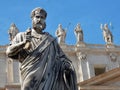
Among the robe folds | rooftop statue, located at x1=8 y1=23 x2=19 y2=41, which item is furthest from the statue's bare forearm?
rooftop statue, located at x1=8 y1=23 x2=19 y2=41

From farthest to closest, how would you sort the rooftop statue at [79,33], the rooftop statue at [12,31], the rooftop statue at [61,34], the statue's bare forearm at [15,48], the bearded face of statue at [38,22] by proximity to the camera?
the rooftop statue at [79,33] < the rooftop statue at [61,34] < the rooftop statue at [12,31] < the bearded face of statue at [38,22] < the statue's bare forearm at [15,48]

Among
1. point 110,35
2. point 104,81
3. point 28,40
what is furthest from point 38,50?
point 110,35

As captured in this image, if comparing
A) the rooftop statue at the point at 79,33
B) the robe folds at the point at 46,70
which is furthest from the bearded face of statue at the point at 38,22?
the rooftop statue at the point at 79,33

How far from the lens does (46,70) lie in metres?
5.25

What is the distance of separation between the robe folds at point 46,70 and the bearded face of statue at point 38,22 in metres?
0.20

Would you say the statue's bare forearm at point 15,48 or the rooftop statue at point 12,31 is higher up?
the rooftop statue at point 12,31

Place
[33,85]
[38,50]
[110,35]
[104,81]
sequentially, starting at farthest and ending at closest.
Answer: [110,35] → [104,81] → [38,50] → [33,85]

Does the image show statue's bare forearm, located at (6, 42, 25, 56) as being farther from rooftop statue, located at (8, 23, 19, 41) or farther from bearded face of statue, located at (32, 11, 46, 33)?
rooftop statue, located at (8, 23, 19, 41)

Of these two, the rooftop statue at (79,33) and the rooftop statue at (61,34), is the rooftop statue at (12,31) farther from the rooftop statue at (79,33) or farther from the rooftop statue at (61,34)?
the rooftop statue at (79,33)

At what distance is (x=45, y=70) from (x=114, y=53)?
1007 inches

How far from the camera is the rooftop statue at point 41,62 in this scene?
514 cm

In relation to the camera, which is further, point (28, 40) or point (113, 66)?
point (113, 66)

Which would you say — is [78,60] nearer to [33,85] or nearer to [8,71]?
[8,71]

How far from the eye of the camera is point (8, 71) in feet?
94.2
